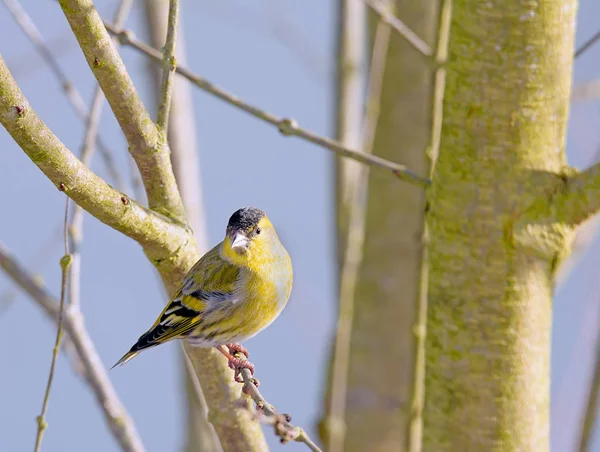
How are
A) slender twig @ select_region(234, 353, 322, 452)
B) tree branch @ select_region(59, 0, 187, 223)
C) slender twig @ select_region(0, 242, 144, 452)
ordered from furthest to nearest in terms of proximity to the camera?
slender twig @ select_region(0, 242, 144, 452), tree branch @ select_region(59, 0, 187, 223), slender twig @ select_region(234, 353, 322, 452)

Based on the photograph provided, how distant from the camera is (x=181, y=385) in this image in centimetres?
306

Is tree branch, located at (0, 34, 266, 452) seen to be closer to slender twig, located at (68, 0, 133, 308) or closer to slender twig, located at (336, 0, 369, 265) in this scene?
slender twig, located at (68, 0, 133, 308)

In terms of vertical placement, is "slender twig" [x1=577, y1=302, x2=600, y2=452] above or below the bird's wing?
below

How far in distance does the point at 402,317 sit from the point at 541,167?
1774 millimetres

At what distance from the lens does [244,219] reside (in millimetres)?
2240

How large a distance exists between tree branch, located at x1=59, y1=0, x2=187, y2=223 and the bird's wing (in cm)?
39

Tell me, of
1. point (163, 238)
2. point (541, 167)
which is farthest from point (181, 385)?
point (541, 167)

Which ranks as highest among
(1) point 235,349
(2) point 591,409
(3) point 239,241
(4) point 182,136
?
(4) point 182,136

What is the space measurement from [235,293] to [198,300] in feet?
0.43

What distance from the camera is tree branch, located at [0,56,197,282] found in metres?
1.25

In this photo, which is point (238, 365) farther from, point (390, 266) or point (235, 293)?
point (390, 266)

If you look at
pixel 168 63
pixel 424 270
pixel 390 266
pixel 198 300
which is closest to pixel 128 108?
pixel 168 63

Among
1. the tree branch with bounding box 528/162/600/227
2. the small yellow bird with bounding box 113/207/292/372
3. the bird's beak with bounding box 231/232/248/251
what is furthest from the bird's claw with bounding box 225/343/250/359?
the tree branch with bounding box 528/162/600/227

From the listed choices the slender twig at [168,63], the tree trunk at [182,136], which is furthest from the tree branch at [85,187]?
the tree trunk at [182,136]
